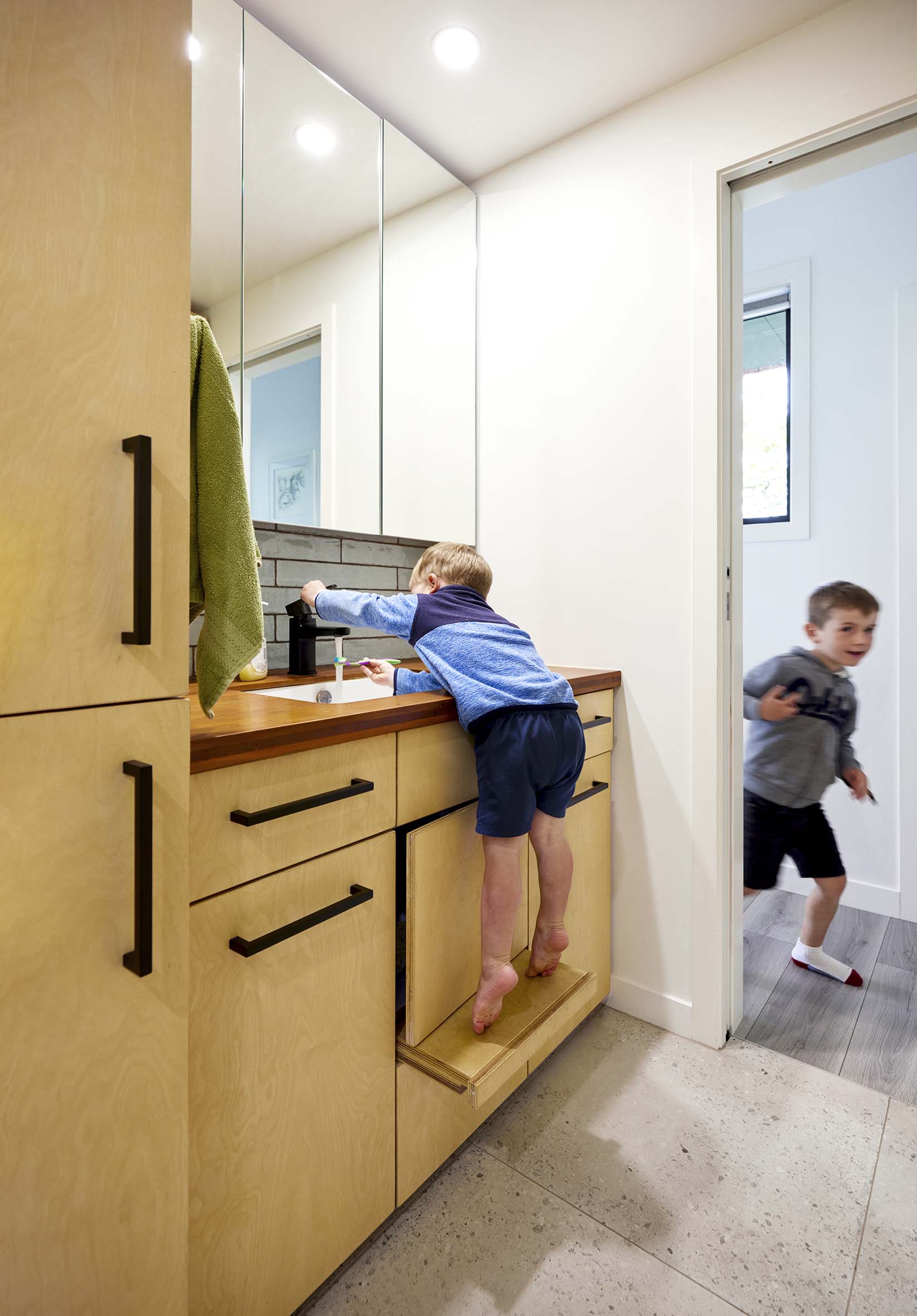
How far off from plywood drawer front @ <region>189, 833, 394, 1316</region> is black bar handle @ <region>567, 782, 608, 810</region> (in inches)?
24.9

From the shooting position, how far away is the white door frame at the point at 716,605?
1667mm

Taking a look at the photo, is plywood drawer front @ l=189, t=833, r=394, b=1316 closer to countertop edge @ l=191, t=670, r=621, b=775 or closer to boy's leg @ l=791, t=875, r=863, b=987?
countertop edge @ l=191, t=670, r=621, b=775

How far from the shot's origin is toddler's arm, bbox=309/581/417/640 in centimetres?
144

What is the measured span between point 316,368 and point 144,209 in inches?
43.3

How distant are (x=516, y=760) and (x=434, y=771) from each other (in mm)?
158

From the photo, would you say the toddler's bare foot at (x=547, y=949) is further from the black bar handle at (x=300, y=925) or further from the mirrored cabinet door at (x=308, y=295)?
the mirrored cabinet door at (x=308, y=295)

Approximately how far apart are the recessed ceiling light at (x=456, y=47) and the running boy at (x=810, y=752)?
5.18 feet

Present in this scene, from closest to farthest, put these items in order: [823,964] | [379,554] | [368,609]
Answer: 1. [368,609]
2. [823,964]
3. [379,554]

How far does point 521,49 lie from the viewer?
1613 mm

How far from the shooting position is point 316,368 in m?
1.79

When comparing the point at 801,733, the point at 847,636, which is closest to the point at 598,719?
the point at 801,733

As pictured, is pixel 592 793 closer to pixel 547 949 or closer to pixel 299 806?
pixel 547 949

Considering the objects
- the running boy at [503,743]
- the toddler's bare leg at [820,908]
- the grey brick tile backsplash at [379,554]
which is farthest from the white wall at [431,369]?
the toddler's bare leg at [820,908]

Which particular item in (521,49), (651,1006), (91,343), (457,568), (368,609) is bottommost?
(651,1006)
